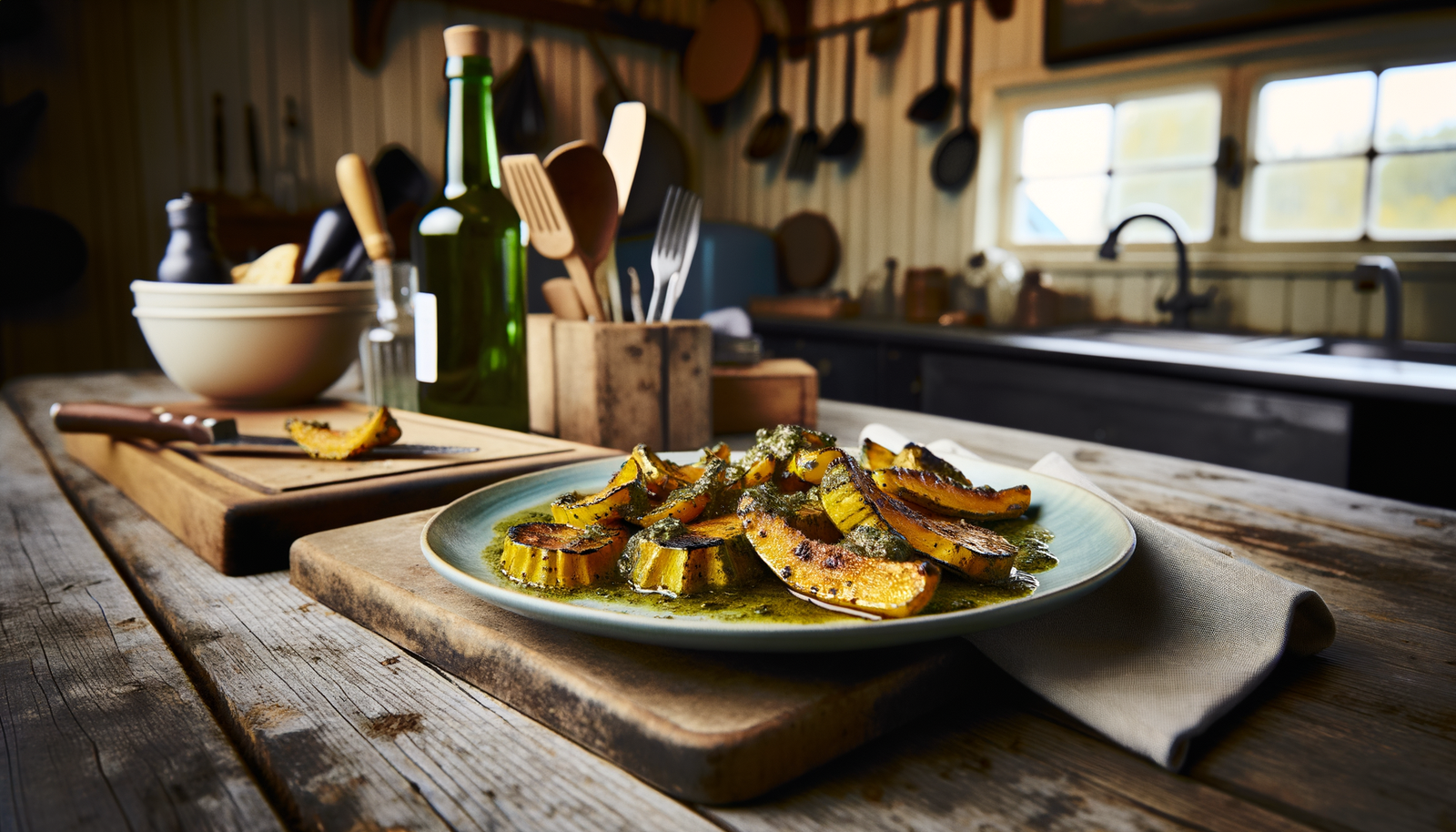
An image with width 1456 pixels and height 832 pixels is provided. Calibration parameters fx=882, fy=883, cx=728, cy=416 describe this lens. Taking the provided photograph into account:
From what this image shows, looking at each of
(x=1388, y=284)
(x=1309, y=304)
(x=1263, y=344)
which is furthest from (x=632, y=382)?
(x=1309, y=304)

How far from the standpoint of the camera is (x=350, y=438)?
0.85m

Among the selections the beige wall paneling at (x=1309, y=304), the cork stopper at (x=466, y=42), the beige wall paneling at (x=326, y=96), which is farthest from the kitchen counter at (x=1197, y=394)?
the beige wall paneling at (x=326, y=96)

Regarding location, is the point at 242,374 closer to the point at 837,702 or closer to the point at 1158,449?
the point at 837,702

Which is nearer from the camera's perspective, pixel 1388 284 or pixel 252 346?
pixel 252 346

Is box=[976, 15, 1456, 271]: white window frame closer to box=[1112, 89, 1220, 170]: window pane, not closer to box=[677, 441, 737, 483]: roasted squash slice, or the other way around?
box=[1112, 89, 1220, 170]: window pane

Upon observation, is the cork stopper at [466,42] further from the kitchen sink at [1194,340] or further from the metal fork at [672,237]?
the kitchen sink at [1194,340]

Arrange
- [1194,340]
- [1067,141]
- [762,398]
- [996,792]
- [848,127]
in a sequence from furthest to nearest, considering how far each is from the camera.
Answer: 1. [848,127]
2. [1067,141]
3. [1194,340]
4. [762,398]
5. [996,792]

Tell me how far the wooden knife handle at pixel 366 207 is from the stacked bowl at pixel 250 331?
53 millimetres

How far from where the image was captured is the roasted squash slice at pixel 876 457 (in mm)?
717

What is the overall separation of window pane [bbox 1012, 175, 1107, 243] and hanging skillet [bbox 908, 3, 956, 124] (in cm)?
48

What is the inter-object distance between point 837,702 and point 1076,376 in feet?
7.33

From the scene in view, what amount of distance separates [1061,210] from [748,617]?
351 cm

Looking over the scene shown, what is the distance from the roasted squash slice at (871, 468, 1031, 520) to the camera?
1.94 feet

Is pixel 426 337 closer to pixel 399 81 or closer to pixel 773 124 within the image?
pixel 399 81
